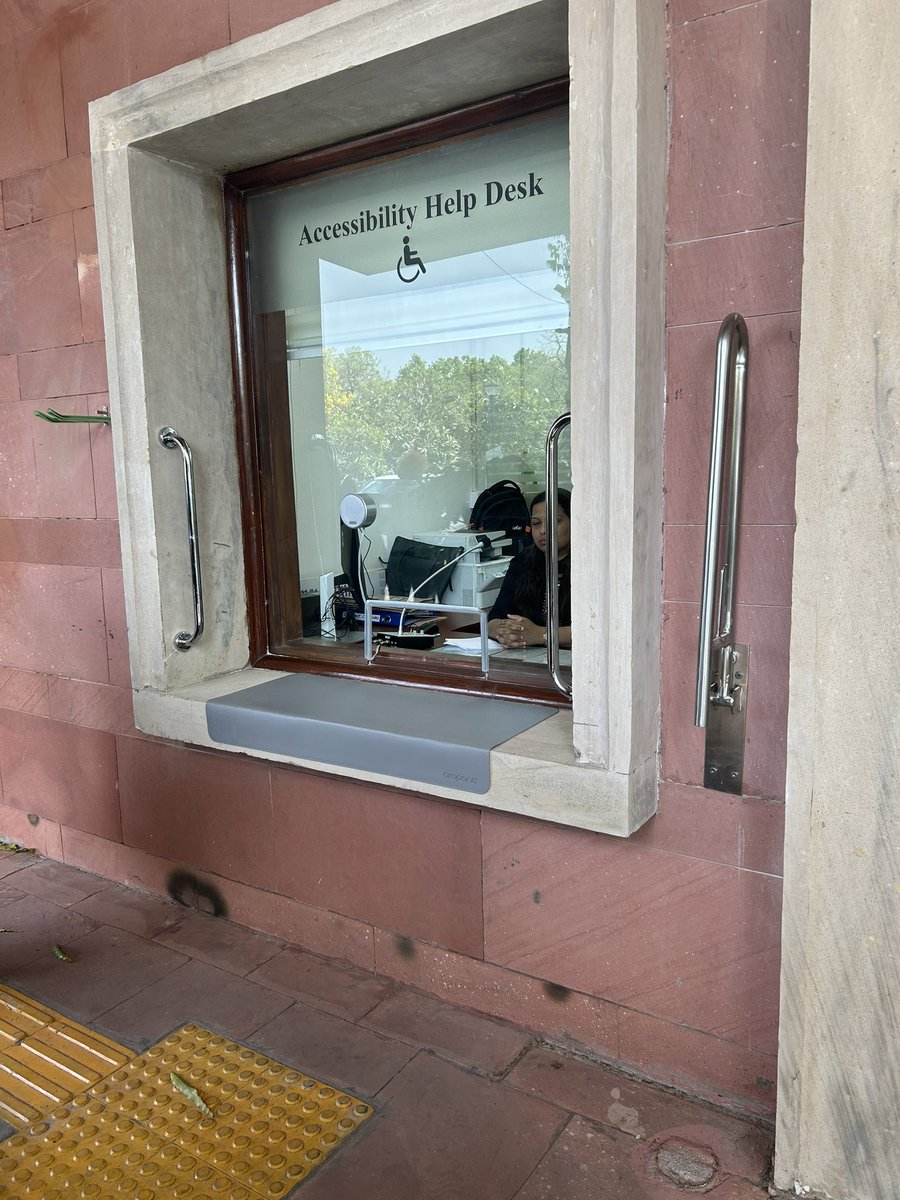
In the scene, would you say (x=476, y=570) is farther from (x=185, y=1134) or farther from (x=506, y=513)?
(x=185, y=1134)

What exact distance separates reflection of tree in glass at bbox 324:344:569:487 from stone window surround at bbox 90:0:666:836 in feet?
1.39

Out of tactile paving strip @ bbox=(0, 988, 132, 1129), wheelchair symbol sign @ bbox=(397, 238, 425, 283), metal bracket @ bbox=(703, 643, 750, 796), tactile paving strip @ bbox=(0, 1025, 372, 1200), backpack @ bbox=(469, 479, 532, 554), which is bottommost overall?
tactile paving strip @ bbox=(0, 988, 132, 1129)

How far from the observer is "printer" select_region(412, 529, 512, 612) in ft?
8.81

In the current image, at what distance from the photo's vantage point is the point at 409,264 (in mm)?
2656

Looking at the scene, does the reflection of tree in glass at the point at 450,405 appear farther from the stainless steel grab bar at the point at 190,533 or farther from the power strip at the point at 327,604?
the stainless steel grab bar at the point at 190,533

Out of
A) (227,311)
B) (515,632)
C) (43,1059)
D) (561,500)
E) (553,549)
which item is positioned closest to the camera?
(553,549)

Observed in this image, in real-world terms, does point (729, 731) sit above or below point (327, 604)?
below

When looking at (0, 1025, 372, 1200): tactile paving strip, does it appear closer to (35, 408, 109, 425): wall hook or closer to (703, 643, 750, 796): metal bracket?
(703, 643, 750, 796): metal bracket

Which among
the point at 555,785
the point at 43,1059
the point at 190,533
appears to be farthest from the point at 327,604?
the point at 43,1059

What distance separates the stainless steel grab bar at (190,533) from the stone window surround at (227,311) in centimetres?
4

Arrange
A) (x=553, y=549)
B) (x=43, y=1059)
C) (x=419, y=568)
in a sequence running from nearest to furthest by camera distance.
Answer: (x=553, y=549) → (x=43, y=1059) → (x=419, y=568)

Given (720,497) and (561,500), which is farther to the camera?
(561,500)

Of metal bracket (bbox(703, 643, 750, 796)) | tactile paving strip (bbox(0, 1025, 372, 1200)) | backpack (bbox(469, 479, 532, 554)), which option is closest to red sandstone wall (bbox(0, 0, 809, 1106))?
metal bracket (bbox(703, 643, 750, 796))

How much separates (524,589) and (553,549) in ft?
1.82
